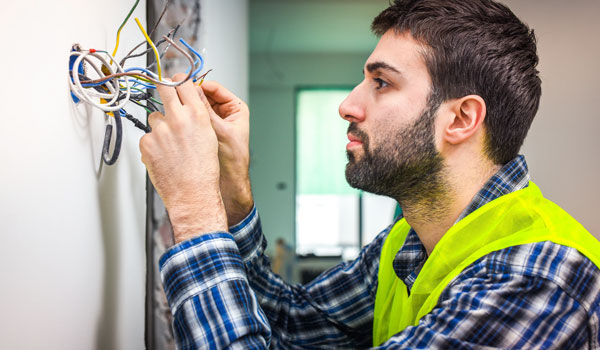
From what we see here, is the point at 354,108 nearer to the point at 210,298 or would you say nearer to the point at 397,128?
the point at 397,128

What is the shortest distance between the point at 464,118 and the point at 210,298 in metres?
0.56

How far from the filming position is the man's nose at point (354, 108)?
0.89 metres

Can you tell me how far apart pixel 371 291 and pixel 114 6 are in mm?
790

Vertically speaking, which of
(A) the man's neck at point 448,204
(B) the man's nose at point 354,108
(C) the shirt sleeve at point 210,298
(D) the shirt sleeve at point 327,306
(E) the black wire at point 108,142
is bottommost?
(D) the shirt sleeve at point 327,306

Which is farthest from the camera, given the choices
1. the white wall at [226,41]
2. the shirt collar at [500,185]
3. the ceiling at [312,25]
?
the ceiling at [312,25]

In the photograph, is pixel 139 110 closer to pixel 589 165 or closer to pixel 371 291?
pixel 371 291

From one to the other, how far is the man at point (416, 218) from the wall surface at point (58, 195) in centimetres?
11

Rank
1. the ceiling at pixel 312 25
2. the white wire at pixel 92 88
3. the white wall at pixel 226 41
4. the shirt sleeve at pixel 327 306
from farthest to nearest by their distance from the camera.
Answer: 1. the ceiling at pixel 312 25
2. the white wall at pixel 226 41
3. the shirt sleeve at pixel 327 306
4. the white wire at pixel 92 88

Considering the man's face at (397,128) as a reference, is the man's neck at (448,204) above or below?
below

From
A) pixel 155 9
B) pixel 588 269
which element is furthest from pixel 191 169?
pixel 588 269

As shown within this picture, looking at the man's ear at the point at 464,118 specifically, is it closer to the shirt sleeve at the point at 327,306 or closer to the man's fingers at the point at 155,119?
the shirt sleeve at the point at 327,306

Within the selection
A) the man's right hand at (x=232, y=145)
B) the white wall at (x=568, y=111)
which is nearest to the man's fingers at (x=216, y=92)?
the man's right hand at (x=232, y=145)

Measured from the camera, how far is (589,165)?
1803 millimetres

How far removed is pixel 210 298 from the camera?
64 cm
